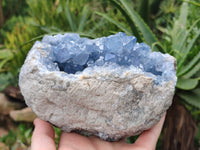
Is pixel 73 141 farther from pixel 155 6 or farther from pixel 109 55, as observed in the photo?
pixel 155 6

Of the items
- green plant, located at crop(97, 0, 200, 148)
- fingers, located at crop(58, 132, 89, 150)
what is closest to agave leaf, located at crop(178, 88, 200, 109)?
green plant, located at crop(97, 0, 200, 148)

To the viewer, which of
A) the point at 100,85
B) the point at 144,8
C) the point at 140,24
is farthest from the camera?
the point at 144,8

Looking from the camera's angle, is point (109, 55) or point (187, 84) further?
point (187, 84)

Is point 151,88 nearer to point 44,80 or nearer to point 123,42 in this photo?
point 123,42

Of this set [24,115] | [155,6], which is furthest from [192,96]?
[24,115]

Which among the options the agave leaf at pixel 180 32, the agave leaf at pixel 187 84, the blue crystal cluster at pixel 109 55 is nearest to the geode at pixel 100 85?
the blue crystal cluster at pixel 109 55

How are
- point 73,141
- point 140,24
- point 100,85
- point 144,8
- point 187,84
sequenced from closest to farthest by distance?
point 100,85 < point 73,141 < point 187,84 < point 140,24 < point 144,8
